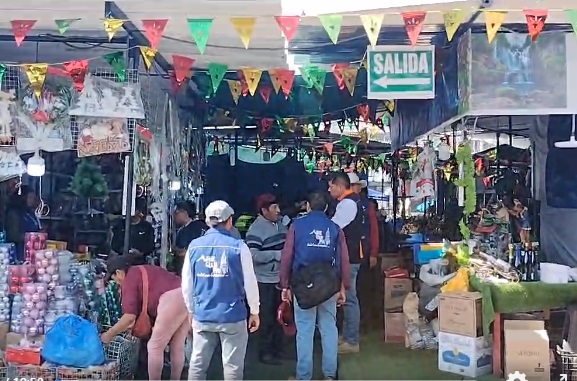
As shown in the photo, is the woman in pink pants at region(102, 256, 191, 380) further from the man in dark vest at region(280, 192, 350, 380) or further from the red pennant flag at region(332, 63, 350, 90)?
the red pennant flag at region(332, 63, 350, 90)

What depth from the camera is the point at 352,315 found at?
24.2ft

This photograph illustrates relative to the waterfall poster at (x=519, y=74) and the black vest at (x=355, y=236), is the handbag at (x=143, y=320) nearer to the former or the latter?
the black vest at (x=355, y=236)

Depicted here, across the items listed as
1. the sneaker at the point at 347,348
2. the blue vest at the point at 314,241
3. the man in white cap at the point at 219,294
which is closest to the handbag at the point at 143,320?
the man in white cap at the point at 219,294

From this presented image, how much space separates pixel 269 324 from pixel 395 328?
1.59 m

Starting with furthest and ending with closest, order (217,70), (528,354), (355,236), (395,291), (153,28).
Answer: (395,291), (355,236), (217,70), (528,354), (153,28)

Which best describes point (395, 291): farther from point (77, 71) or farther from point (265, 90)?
point (77, 71)

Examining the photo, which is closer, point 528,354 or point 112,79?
point 528,354

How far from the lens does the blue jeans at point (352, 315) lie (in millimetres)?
7328

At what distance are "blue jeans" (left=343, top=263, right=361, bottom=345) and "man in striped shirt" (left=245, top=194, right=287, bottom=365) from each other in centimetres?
71

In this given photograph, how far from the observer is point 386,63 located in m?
6.75

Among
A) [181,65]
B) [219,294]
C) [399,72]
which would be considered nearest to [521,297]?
[399,72]

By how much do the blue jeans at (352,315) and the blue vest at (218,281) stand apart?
2.39 meters

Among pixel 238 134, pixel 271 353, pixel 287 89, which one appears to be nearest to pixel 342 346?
pixel 271 353

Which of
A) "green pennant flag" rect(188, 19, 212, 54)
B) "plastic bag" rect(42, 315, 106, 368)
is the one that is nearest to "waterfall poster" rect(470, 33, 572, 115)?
"green pennant flag" rect(188, 19, 212, 54)
